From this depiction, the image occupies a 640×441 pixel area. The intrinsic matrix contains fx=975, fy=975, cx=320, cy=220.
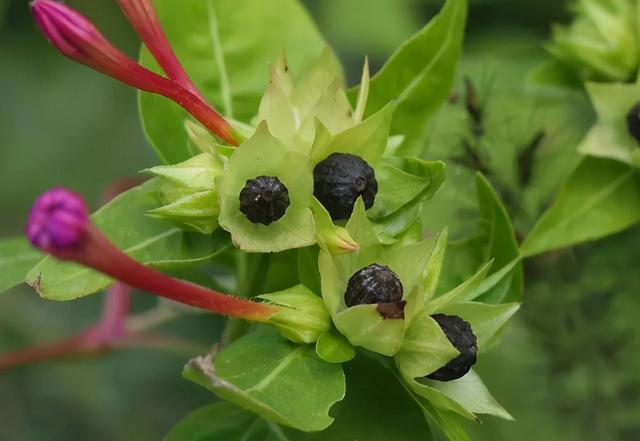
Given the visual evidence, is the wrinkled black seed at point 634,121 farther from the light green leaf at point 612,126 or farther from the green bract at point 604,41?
the green bract at point 604,41

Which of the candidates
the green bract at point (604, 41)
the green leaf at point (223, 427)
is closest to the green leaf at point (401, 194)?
the green leaf at point (223, 427)

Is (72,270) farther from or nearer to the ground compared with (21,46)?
farther from the ground

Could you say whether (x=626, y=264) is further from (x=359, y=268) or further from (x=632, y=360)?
(x=359, y=268)

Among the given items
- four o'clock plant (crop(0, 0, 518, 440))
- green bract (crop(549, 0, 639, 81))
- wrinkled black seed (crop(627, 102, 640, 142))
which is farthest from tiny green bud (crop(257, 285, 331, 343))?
green bract (crop(549, 0, 639, 81))

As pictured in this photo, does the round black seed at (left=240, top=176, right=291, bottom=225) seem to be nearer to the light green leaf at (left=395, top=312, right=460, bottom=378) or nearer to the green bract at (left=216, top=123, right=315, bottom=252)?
the green bract at (left=216, top=123, right=315, bottom=252)

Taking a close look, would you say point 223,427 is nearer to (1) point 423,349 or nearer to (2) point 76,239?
(1) point 423,349

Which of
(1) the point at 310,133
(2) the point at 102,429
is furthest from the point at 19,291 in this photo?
(1) the point at 310,133
